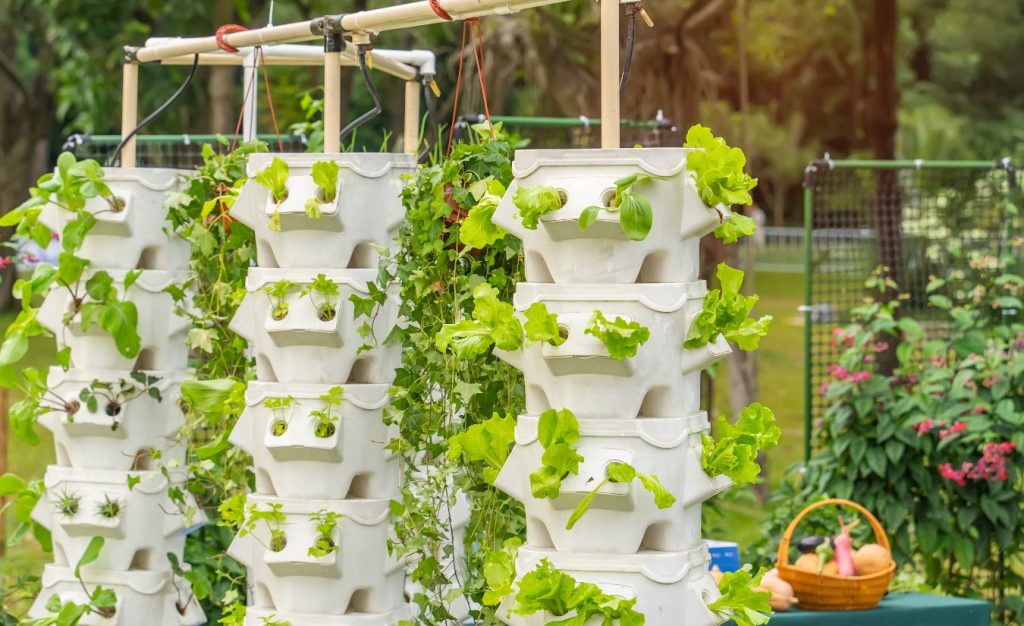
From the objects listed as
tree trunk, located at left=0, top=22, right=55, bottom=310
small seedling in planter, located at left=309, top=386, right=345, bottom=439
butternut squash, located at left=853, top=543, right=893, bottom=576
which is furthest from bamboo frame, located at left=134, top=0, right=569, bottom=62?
tree trunk, located at left=0, top=22, right=55, bottom=310

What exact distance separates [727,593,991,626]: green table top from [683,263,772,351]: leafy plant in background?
1.59 metres

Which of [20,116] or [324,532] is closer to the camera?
[324,532]

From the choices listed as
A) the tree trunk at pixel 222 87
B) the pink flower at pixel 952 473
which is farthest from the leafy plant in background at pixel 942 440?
the tree trunk at pixel 222 87

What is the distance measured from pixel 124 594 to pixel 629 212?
6.16ft

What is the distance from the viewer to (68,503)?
12.1 feet

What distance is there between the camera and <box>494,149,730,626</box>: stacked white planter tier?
8.20 feet

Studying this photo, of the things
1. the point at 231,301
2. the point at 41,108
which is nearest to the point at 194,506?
the point at 231,301

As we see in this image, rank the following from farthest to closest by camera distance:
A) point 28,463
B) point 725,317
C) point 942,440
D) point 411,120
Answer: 1. point 28,463
2. point 942,440
3. point 411,120
4. point 725,317

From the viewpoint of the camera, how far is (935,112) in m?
20.2

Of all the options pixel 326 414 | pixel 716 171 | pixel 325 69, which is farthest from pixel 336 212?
pixel 716 171

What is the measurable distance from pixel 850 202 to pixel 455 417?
2980mm

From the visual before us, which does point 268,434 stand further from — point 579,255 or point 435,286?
point 579,255

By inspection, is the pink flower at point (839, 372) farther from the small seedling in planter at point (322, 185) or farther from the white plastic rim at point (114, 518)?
the small seedling in planter at point (322, 185)

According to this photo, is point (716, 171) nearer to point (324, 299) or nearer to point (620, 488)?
point (620, 488)
